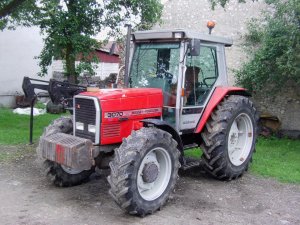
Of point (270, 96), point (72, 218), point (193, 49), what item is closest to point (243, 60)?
point (270, 96)

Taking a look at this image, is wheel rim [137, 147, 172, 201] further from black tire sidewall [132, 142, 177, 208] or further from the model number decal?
the model number decal

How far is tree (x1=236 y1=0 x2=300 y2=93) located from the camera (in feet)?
27.8

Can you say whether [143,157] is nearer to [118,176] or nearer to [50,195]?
[118,176]

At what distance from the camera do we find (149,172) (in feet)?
17.2

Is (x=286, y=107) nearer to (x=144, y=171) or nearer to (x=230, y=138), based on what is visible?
(x=230, y=138)

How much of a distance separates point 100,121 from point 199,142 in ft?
7.10

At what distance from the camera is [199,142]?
6910 mm

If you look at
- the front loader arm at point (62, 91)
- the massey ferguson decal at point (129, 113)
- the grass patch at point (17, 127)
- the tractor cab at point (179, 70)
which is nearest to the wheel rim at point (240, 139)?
the tractor cab at point (179, 70)

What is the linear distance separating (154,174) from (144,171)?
16 cm

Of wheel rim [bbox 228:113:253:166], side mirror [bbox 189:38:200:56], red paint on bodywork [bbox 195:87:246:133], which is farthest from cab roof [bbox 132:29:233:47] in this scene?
wheel rim [bbox 228:113:253:166]

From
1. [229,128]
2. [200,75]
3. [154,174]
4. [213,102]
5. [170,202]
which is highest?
[200,75]

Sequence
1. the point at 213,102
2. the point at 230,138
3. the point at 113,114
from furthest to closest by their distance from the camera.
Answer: the point at 230,138
the point at 213,102
the point at 113,114

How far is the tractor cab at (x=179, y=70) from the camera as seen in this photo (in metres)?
6.04

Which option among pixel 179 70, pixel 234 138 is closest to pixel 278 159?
pixel 234 138
